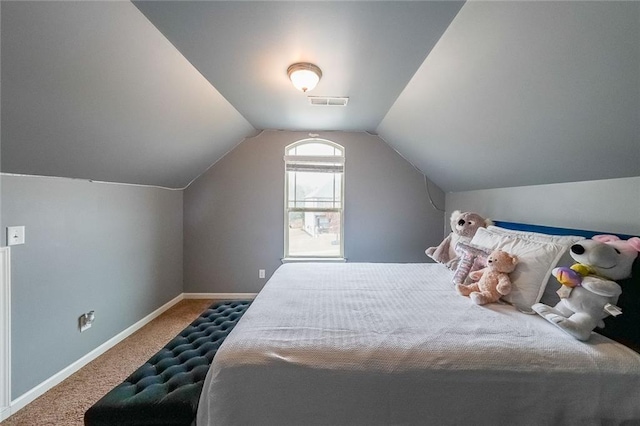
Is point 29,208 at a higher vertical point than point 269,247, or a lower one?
higher

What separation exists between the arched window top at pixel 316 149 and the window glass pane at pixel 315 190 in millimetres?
275

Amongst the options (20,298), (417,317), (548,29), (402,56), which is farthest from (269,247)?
(548,29)

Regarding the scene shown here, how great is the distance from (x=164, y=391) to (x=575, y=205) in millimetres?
2682

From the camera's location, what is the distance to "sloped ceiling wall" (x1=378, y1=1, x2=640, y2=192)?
1020 mm

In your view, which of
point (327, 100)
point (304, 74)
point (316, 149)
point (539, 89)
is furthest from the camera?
point (316, 149)

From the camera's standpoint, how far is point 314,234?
3.66 meters

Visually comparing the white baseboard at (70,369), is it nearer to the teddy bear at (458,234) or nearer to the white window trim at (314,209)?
the white window trim at (314,209)

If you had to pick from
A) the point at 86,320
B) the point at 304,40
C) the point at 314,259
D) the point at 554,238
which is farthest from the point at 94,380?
the point at 554,238

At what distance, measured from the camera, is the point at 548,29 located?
1079mm

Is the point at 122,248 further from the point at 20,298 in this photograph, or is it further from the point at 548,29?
the point at 548,29

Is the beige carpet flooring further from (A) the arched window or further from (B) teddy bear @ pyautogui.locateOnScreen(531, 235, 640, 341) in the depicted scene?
(B) teddy bear @ pyautogui.locateOnScreen(531, 235, 640, 341)

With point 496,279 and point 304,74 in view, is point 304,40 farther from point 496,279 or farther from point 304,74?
point 496,279

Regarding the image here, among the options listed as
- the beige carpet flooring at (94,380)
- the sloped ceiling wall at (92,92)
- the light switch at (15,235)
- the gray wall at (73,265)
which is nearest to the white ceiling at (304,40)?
the sloped ceiling wall at (92,92)

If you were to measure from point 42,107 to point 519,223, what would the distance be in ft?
11.2
